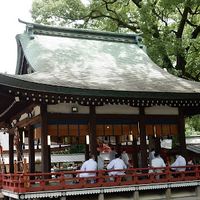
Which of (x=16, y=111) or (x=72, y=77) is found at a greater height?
(x=72, y=77)

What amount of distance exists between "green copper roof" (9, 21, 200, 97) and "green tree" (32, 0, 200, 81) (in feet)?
10.2

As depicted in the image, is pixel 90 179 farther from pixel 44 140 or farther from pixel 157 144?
pixel 157 144

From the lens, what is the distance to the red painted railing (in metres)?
11.8

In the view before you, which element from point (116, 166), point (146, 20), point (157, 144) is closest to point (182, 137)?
point (157, 144)

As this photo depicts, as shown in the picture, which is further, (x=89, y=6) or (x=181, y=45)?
(x=89, y=6)

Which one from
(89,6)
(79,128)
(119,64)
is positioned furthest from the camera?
(89,6)

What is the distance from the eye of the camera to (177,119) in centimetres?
1559

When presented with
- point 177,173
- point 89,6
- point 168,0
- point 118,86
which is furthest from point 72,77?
point 89,6

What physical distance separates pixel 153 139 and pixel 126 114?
4308mm

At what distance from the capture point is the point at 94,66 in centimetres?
1683

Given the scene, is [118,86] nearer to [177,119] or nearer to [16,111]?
[177,119]

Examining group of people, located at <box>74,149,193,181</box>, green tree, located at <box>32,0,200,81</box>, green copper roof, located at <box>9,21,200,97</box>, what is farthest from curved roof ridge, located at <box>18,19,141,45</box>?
group of people, located at <box>74,149,193,181</box>

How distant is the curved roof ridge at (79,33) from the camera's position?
1925 cm

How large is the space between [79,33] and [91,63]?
3.93m
